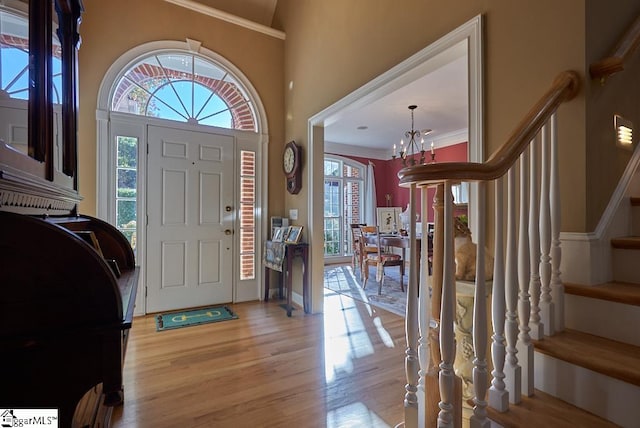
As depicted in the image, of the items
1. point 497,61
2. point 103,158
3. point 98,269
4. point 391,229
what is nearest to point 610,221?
point 497,61

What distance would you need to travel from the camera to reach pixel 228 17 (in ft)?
12.7

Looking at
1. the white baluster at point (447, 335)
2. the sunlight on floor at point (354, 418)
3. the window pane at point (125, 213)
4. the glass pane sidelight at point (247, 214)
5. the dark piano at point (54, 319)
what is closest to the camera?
the dark piano at point (54, 319)

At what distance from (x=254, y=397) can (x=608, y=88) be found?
2514mm

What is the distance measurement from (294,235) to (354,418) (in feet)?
7.42

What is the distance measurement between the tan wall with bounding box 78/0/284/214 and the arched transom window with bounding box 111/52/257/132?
0.19 metres

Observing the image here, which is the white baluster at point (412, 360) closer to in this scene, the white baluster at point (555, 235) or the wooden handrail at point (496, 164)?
the wooden handrail at point (496, 164)

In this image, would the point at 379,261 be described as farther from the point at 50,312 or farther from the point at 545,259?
the point at 50,312

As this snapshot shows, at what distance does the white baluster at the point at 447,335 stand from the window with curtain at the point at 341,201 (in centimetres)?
655

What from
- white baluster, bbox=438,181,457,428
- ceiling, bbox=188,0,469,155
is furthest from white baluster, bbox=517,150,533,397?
ceiling, bbox=188,0,469,155

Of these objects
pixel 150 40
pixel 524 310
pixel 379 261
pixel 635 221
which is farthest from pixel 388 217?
pixel 524 310

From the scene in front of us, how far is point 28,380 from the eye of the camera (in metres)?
0.75

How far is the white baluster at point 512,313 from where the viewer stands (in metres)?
1.13

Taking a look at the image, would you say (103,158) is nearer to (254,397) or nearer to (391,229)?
(254,397)

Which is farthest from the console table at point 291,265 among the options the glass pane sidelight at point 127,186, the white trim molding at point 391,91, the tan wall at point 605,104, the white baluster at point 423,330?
the tan wall at point 605,104
